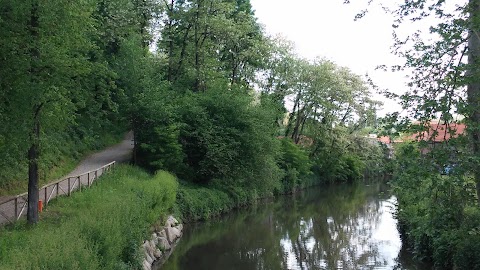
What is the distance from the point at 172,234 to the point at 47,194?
6.27 metres

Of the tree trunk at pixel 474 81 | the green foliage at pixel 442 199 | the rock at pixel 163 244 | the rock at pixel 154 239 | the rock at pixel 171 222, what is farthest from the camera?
the rock at pixel 171 222

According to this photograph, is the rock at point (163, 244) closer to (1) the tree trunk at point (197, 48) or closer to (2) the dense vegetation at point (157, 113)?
(2) the dense vegetation at point (157, 113)

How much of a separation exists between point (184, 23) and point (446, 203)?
28862mm

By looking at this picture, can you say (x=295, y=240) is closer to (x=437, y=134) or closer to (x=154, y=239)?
(x=154, y=239)

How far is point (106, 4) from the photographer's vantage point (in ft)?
110

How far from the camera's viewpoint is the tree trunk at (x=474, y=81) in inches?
405

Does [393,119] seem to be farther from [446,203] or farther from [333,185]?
[333,185]

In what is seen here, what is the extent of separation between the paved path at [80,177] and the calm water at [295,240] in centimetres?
473

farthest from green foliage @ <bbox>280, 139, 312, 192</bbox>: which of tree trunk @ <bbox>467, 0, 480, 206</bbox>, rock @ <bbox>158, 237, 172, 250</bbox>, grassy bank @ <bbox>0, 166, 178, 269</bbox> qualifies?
tree trunk @ <bbox>467, 0, 480, 206</bbox>

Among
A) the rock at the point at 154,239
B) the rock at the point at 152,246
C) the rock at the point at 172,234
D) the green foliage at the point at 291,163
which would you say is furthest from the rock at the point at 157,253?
the green foliage at the point at 291,163

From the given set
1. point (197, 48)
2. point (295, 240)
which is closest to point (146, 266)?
point (295, 240)

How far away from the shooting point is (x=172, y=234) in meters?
20.8

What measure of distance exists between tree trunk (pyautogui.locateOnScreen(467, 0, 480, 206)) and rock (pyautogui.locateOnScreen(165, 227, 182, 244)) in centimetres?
1271

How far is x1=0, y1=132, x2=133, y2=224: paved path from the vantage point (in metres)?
14.2
